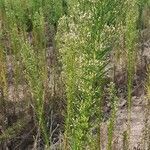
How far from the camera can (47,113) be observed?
3.10m

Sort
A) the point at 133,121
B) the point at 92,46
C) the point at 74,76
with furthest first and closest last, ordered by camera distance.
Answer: the point at 133,121, the point at 74,76, the point at 92,46

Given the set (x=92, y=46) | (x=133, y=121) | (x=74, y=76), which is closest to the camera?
(x=92, y=46)

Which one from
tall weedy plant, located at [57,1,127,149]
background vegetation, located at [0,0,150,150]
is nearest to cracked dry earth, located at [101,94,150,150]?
background vegetation, located at [0,0,150,150]

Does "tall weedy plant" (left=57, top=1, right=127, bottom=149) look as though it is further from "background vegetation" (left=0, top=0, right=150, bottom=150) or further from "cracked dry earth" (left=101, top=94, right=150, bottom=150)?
"cracked dry earth" (left=101, top=94, right=150, bottom=150)

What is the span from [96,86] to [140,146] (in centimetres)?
147

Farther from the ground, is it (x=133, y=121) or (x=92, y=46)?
(x=92, y=46)

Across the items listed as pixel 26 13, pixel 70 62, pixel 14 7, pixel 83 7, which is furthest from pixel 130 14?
pixel 26 13

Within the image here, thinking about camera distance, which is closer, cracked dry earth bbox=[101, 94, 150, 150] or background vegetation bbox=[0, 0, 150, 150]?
background vegetation bbox=[0, 0, 150, 150]

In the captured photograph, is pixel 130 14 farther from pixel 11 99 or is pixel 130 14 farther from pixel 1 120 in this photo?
pixel 11 99

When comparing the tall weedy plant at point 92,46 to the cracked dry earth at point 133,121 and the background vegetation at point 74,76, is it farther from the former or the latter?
the cracked dry earth at point 133,121

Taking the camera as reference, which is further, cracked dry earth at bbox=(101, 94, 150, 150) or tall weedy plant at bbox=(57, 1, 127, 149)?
cracked dry earth at bbox=(101, 94, 150, 150)

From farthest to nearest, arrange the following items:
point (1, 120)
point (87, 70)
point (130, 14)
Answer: point (1, 120), point (130, 14), point (87, 70)

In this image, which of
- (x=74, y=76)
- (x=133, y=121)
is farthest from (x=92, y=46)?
(x=133, y=121)

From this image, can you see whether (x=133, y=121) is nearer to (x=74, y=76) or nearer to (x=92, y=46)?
(x=74, y=76)
